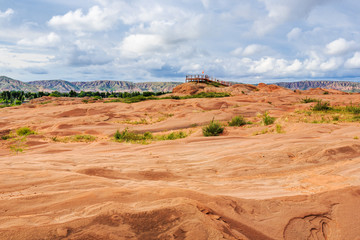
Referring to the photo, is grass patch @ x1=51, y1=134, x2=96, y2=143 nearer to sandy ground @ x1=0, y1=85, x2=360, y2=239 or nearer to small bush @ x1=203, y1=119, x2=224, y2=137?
small bush @ x1=203, y1=119, x2=224, y2=137

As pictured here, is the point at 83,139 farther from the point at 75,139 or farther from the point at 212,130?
the point at 212,130

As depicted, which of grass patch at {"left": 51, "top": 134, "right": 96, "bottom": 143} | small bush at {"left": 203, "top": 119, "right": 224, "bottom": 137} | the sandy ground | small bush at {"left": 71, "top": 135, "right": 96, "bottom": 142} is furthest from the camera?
small bush at {"left": 71, "top": 135, "right": 96, "bottom": 142}

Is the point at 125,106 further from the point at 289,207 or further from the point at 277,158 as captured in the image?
the point at 289,207

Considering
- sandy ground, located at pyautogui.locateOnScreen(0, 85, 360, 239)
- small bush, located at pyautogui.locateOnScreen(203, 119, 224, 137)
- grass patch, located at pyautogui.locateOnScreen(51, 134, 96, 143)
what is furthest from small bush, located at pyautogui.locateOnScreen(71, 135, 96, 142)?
sandy ground, located at pyautogui.locateOnScreen(0, 85, 360, 239)

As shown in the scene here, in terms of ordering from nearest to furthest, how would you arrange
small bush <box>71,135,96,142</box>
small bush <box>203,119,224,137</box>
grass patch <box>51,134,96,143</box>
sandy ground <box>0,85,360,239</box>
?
sandy ground <box>0,85,360,239</box>
small bush <box>203,119,224,137</box>
grass patch <box>51,134,96,143</box>
small bush <box>71,135,96,142</box>

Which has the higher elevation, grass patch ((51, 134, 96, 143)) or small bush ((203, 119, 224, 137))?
small bush ((203, 119, 224, 137))

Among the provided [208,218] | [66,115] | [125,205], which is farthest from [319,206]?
[66,115]

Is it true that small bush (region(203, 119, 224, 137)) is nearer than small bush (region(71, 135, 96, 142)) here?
Yes

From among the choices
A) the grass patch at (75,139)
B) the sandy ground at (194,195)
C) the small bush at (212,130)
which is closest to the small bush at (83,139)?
the grass patch at (75,139)

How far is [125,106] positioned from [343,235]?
2550 cm

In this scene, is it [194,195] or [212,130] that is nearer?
[194,195]

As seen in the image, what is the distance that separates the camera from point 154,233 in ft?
8.17

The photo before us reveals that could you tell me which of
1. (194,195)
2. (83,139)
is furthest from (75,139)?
(194,195)

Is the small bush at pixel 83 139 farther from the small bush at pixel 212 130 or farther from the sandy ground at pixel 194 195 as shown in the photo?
the sandy ground at pixel 194 195
